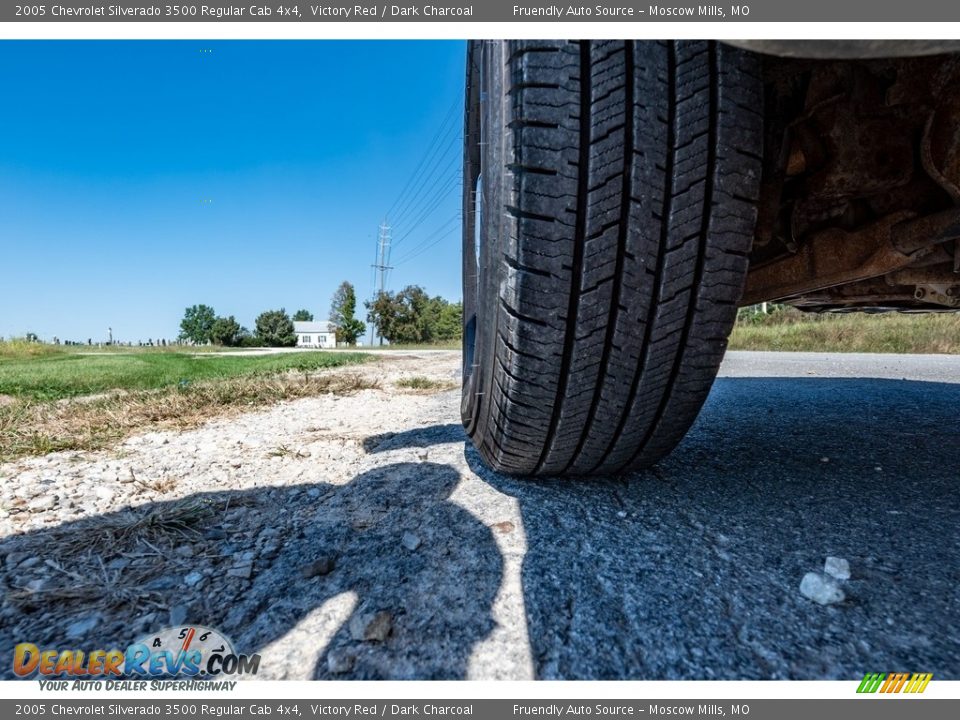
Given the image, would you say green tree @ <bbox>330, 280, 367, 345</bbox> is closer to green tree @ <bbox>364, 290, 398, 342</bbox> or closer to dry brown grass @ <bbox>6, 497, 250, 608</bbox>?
green tree @ <bbox>364, 290, 398, 342</bbox>

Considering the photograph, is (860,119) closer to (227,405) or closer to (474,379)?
(474,379)

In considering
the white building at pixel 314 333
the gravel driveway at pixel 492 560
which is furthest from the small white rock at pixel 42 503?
the white building at pixel 314 333

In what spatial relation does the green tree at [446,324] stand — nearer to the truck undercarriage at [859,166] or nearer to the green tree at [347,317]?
the green tree at [347,317]

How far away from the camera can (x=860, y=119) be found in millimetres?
965

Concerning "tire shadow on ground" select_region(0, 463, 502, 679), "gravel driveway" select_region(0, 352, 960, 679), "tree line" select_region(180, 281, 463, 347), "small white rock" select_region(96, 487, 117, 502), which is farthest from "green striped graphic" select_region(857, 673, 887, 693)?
"tree line" select_region(180, 281, 463, 347)

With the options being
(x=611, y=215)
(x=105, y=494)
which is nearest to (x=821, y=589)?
(x=611, y=215)

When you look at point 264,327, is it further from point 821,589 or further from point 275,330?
point 821,589

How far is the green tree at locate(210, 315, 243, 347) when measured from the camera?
5603 cm

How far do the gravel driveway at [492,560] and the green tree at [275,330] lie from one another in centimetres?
5825

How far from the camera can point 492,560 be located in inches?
36.0

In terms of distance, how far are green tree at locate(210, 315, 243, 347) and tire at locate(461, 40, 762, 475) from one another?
202 feet

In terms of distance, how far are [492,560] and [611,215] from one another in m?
0.73
